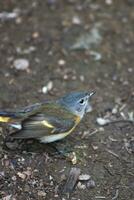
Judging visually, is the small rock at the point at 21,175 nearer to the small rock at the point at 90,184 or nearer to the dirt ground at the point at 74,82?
the dirt ground at the point at 74,82

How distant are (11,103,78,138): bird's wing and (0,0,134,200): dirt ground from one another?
273 millimetres

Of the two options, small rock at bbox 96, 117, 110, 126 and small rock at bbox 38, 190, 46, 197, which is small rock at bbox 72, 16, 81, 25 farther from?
small rock at bbox 38, 190, 46, 197

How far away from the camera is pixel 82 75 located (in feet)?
22.5

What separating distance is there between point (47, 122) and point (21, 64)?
1718 millimetres

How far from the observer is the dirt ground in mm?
5223

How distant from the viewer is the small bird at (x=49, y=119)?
536 centimetres

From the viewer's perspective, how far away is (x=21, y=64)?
6.93 meters

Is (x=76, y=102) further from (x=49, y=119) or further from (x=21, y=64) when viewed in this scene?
(x=21, y=64)

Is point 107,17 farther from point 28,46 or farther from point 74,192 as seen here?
point 74,192

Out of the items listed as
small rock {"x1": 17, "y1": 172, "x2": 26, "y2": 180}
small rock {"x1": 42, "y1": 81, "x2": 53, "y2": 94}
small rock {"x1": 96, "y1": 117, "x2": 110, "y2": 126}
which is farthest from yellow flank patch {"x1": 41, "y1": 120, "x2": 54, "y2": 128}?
small rock {"x1": 42, "y1": 81, "x2": 53, "y2": 94}

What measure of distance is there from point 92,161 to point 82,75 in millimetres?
1661

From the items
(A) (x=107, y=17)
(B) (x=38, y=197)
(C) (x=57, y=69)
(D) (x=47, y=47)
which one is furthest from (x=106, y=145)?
(A) (x=107, y=17)

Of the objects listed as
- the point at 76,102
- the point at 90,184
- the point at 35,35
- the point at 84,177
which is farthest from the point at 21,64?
the point at 90,184

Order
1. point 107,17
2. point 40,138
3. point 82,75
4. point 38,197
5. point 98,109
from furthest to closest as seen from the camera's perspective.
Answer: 1. point 107,17
2. point 82,75
3. point 98,109
4. point 40,138
5. point 38,197
